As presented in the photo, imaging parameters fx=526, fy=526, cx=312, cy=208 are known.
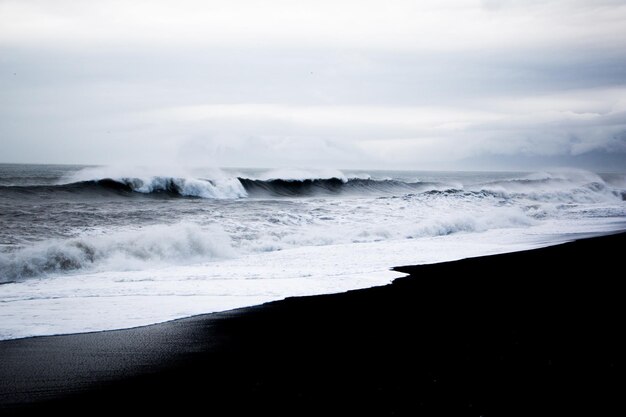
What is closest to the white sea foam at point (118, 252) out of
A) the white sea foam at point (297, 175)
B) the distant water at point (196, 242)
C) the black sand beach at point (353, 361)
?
the distant water at point (196, 242)

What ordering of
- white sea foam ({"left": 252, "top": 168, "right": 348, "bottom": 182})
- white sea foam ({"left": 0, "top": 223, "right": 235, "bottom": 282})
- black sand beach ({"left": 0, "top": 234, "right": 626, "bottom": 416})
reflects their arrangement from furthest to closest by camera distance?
white sea foam ({"left": 252, "top": 168, "right": 348, "bottom": 182}) < white sea foam ({"left": 0, "top": 223, "right": 235, "bottom": 282}) < black sand beach ({"left": 0, "top": 234, "right": 626, "bottom": 416})

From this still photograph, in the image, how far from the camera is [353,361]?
394cm

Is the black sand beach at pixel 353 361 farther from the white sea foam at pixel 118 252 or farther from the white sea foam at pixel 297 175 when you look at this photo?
the white sea foam at pixel 297 175

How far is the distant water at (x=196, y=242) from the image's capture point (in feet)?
21.5

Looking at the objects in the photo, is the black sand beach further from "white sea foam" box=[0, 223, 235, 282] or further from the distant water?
"white sea foam" box=[0, 223, 235, 282]

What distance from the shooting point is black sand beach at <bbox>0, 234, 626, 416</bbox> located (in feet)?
10.4

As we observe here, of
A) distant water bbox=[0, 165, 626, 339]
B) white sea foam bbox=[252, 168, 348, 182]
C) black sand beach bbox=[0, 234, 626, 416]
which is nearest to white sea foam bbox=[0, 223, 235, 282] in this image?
distant water bbox=[0, 165, 626, 339]

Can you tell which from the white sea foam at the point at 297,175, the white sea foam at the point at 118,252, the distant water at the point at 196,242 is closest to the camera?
the distant water at the point at 196,242

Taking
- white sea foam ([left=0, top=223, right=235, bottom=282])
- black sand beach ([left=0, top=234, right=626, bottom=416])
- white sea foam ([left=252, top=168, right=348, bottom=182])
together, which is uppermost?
white sea foam ([left=252, top=168, right=348, bottom=182])

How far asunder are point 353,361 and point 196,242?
7.12m

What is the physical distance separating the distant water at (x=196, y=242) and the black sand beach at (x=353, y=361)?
3.14 feet

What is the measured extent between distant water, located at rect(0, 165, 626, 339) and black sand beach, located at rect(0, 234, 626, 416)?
96 centimetres

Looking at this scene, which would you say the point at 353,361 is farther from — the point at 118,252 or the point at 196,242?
the point at 196,242

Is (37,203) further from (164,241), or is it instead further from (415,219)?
(415,219)
